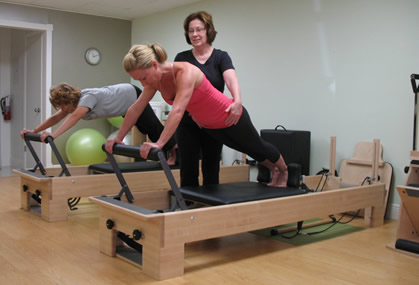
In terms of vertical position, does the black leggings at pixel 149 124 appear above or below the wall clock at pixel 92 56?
below

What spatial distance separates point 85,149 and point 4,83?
2393 millimetres

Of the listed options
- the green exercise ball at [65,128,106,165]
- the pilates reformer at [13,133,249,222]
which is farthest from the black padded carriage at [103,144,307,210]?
the green exercise ball at [65,128,106,165]

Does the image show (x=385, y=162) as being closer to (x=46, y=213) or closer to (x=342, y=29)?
(x=342, y=29)

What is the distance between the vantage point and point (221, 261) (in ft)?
8.09

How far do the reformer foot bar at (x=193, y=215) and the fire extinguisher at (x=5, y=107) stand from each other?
5.13 metres

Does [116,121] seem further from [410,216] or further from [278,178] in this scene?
[410,216]

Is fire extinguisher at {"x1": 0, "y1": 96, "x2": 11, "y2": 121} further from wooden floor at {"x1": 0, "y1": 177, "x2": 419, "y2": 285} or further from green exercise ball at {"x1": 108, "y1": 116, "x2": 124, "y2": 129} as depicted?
wooden floor at {"x1": 0, "y1": 177, "x2": 419, "y2": 285}

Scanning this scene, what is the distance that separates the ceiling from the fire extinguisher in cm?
178

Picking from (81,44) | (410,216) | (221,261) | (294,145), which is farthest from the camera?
(81,44)

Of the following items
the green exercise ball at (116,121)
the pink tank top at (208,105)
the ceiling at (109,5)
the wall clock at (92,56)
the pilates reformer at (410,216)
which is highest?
the ceiling at (109,5)

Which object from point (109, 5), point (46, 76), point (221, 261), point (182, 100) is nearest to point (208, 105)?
point (182, 100)

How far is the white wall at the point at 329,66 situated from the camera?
3.74 m

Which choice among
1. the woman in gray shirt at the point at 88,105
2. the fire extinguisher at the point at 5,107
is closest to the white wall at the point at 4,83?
the fire extinguisher at the point at 5,107

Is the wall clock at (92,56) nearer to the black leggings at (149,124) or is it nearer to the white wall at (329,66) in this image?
the white wall at (329,66)
